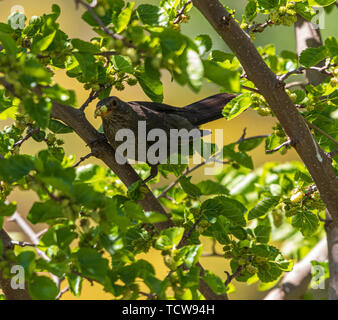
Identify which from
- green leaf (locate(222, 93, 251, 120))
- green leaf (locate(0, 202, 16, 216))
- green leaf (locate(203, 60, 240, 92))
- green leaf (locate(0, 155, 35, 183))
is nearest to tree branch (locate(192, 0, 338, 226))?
green leaf (locate(222, 93, 251, 120))

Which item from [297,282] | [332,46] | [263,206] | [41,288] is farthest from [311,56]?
[297,282]

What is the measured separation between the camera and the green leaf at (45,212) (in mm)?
1591

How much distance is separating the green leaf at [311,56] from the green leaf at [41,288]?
5.53 feet

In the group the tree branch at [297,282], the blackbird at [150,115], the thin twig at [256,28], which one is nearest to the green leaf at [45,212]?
the blackbird at [150,115]

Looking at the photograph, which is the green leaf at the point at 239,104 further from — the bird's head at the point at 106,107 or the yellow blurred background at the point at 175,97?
the yellow blurred background at the point at 175,97

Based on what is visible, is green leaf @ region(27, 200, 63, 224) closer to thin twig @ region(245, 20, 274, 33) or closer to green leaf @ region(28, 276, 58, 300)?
green leaf @ region(28, 276, 58, 300)

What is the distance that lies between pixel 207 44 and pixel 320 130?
0.77m

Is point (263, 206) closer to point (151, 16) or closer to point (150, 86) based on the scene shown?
point (150, 86)

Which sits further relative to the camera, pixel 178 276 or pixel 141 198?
pixel 141 198

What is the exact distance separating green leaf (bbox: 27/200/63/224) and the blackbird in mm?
1382
